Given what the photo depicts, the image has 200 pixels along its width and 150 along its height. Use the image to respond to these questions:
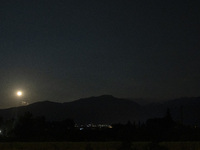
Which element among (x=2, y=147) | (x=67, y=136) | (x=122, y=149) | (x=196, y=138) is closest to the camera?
(x=122, y=149)

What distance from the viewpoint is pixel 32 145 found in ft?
86.1

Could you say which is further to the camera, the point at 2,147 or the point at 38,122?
the point at 38,122

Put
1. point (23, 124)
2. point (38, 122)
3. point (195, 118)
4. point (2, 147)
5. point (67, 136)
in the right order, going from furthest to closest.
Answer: point (195, 118) → point (38, 122) → point (23, 124) → point (67, 136) → point (2, 147)

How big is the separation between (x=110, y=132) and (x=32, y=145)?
60.6 feet

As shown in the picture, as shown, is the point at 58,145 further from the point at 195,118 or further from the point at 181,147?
the point at 195,118

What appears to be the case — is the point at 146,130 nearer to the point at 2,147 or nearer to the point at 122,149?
the point at 2,147

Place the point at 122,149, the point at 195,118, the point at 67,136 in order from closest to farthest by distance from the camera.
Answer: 1. the point at 122,149
2. the point at 67,136
3. the point at 195,118

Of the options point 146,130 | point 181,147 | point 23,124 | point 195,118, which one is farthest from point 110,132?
point 195,118

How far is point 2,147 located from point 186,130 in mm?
24429

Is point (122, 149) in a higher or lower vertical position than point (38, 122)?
lower

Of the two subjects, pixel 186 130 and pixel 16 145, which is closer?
pixel 16 145

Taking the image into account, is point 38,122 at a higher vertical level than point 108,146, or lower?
higher

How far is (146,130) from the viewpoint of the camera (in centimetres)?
4109

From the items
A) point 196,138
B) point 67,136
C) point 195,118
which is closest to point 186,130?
point 196,138
